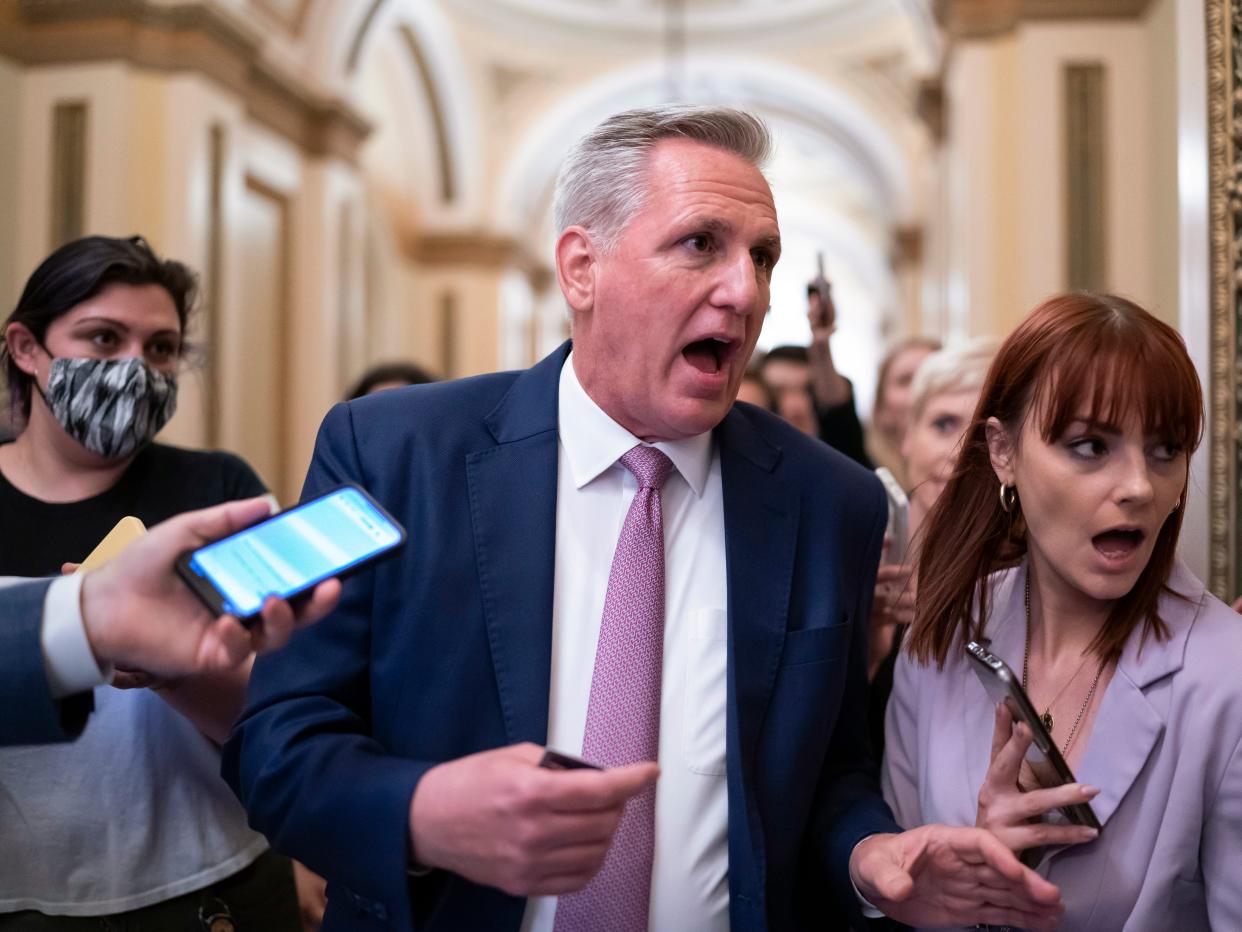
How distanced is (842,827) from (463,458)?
0.85 m

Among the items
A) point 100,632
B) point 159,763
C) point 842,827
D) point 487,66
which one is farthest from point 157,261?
point 487,66

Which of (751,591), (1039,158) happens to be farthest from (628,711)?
(1039,158)

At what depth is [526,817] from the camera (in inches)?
59.6

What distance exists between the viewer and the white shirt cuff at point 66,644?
1.58 meters

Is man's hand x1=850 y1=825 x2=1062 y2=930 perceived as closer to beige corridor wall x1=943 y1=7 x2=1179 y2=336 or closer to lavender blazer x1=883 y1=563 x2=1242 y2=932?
lavender blazer x1=883 y1=563 x2=1242 y2=932

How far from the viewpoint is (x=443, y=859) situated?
1.65 meters

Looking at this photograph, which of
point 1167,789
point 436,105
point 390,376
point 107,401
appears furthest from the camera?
point 436,105

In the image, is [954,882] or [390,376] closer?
[954,882]

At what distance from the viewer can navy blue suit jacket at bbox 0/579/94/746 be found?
1.57m

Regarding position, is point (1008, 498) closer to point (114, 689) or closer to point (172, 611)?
point (172, 611)

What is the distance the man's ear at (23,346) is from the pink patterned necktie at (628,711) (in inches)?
57.9

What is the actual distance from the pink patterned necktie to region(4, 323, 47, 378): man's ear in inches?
57.9

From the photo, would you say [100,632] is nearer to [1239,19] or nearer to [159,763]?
[159,763]

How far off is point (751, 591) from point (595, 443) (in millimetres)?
357
